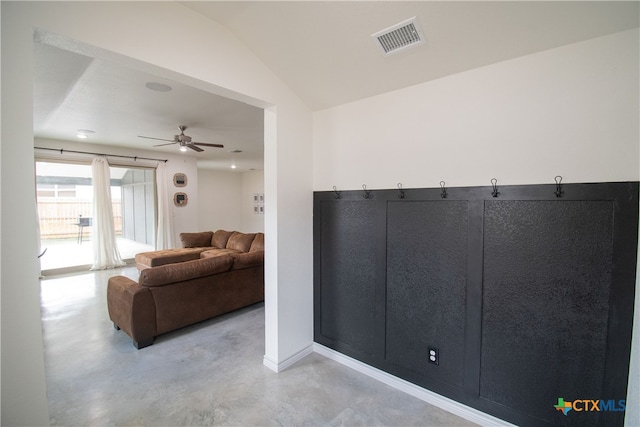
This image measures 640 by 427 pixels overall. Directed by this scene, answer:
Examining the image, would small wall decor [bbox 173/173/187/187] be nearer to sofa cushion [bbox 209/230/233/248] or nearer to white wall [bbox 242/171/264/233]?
sofa cushion [bbox 209/230/233/248]

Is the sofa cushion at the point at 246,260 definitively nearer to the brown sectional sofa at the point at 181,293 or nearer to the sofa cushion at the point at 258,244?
the brown sectional sofa at the point at 181,293

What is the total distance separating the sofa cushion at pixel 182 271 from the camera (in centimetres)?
281

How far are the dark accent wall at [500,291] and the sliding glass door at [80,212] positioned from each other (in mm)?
6171

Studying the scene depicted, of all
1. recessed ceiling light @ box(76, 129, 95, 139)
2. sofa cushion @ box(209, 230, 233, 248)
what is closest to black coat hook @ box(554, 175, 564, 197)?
sofa cushion @ box(209, 230, 233, 248)

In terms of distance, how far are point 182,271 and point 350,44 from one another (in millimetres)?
2744

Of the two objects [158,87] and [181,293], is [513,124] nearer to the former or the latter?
[158,87]

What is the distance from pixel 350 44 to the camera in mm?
1841

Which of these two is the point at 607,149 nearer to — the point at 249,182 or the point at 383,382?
the point at 383,382

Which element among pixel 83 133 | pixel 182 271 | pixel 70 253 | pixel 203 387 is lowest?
pixel 203 387

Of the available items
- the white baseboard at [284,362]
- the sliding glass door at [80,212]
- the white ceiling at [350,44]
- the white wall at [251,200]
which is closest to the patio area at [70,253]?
the sliding glass door at [80,212]

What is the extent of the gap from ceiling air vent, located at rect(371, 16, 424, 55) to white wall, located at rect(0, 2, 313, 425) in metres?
0.93

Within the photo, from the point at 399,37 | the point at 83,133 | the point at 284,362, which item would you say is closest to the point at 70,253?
the point at 83,133

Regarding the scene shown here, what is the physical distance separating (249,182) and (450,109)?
27.9 ft

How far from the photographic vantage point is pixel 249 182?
9.70 m
